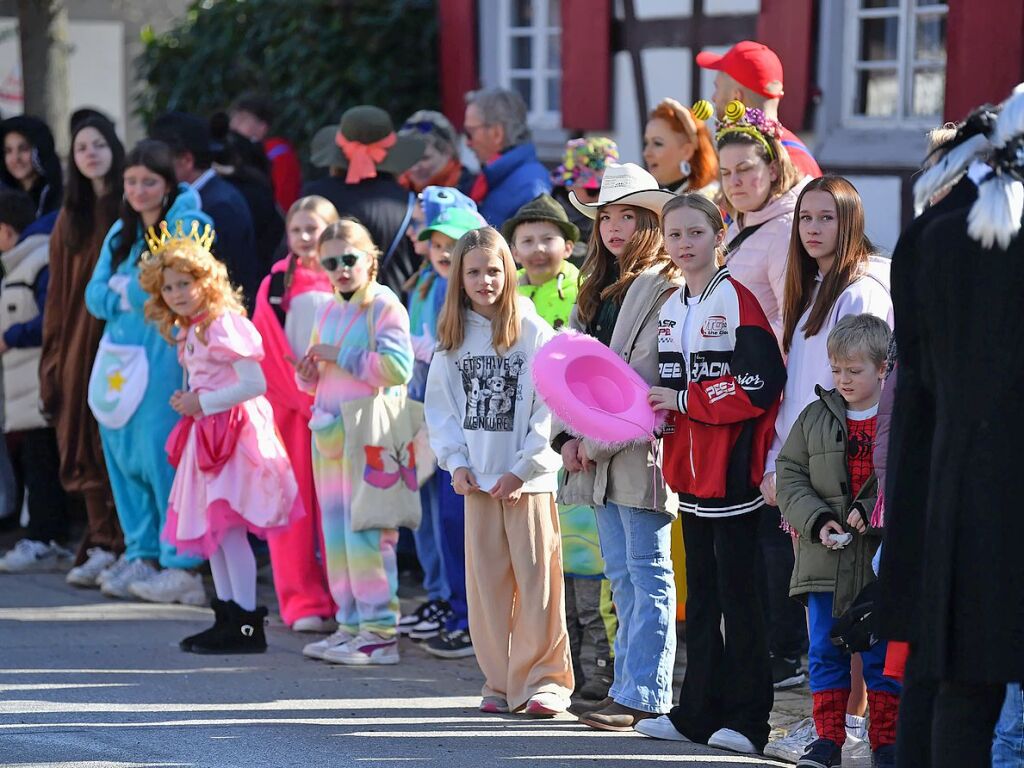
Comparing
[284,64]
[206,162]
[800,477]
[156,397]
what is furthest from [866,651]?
[284,64]

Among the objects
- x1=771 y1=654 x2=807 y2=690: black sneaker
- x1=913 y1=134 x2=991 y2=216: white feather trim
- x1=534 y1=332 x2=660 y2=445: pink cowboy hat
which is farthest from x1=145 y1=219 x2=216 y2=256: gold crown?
x1=913 y1=134 x2=991 y2=216: white feather trim

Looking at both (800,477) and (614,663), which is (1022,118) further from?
(614,663)

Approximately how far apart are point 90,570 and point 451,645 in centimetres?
222

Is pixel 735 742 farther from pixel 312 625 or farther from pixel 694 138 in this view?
pixel 694 138

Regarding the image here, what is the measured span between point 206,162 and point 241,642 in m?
2.85

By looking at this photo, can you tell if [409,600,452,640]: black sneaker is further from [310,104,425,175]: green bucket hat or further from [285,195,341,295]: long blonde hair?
[310,104,425,175]: green bucket hat

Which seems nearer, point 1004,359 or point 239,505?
point 1004,359

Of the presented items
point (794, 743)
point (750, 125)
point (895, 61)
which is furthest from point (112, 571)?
point (895, 61)

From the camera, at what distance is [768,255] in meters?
6.34

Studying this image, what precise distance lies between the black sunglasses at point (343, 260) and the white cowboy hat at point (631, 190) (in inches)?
46.2

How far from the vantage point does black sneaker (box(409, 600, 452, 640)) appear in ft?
24.3

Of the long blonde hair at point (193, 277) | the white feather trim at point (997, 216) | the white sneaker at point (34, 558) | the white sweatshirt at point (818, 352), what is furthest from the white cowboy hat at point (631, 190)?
the white sneaker at point (34, 558)

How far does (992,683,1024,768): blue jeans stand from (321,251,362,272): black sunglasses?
3.24 meters

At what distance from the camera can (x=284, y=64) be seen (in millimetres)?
13719
